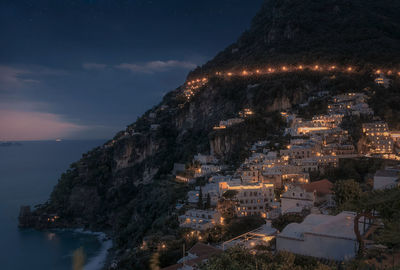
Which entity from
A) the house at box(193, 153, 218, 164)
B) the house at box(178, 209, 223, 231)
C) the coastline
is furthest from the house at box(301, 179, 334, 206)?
the coastline

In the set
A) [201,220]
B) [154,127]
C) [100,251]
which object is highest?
[154,127]

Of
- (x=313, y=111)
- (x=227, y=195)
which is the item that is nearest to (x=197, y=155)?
(x=313, y=111)

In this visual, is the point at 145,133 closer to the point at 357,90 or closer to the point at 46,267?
the point at 46,267

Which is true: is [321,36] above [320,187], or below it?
above

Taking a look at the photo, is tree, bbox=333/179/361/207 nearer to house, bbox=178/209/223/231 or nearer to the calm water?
house, bbox=178/209/223/231

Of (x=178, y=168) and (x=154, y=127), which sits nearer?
(x=178, y=168)

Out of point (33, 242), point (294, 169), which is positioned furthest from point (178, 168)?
point (294, 169)

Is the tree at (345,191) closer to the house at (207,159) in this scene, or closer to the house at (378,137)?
the house at (378,137)

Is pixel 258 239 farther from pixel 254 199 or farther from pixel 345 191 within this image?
pixel 254 199
